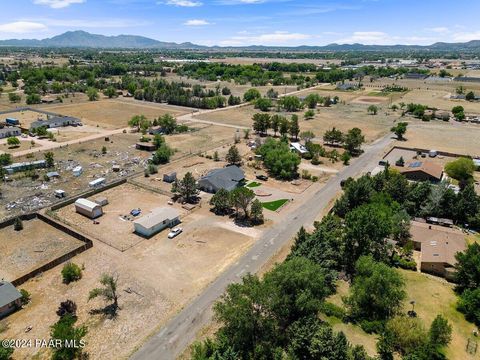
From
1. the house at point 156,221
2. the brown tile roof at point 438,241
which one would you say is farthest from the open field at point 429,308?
the house at point 156,221

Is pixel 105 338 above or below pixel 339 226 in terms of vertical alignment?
below

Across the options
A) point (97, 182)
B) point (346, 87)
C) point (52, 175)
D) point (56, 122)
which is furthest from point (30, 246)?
point (346, 87)

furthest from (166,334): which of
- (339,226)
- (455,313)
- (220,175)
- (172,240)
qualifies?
(220,175)

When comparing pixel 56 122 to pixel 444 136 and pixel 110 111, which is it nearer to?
pixel 110 111

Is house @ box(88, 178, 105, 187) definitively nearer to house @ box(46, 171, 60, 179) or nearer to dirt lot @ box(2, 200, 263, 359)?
house @ box(46, 171, 60, 179)

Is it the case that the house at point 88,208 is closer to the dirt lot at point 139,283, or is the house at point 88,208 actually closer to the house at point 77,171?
the dirt lot at point 139,283

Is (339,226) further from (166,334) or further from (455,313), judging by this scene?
(166,334)
